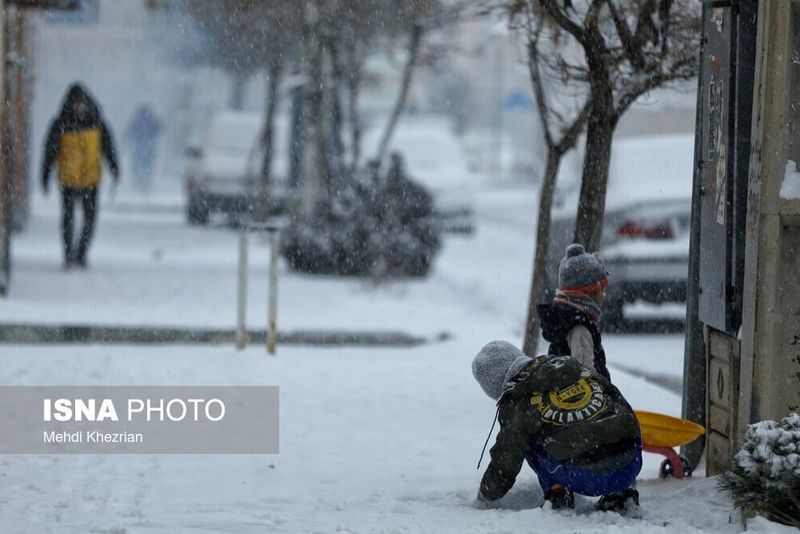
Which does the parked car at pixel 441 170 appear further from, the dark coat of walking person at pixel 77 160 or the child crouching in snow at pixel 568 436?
the child crouching in snow at pixel 568 436

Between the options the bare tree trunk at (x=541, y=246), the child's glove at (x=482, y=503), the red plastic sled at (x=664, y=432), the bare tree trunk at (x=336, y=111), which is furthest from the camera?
the bare tree trunk at (x=336, y=111)

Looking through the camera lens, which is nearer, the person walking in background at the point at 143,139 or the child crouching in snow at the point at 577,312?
the child crouching in snow at the point at 577,312

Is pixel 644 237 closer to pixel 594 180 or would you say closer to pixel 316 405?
pixel 594 180

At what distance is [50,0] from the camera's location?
15094mm

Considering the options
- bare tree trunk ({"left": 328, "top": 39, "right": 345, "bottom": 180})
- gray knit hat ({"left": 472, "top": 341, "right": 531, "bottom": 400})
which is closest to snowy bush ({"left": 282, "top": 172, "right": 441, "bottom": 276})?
bare tree trunk ({"left": 328, "top": 39, "right": 345, "bottom": 180})

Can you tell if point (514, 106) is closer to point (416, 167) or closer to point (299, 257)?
point (416, 167)

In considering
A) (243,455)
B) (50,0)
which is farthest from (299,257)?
(243,455)

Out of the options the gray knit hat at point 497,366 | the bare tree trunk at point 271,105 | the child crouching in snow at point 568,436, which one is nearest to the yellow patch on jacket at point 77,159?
the bare tree trunk at point 271,105

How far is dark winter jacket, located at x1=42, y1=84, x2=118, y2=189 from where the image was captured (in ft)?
53.7

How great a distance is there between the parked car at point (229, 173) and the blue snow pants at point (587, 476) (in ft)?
64.1

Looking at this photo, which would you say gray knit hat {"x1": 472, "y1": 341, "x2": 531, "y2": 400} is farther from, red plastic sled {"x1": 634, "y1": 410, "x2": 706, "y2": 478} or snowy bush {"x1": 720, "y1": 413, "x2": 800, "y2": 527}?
snowy bush {"x1": 720, "y1": 413, "x2": 800, "y2": 527}

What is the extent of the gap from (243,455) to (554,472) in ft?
6.56

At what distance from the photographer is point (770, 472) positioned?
531cm

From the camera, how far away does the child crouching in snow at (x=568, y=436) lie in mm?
5840
